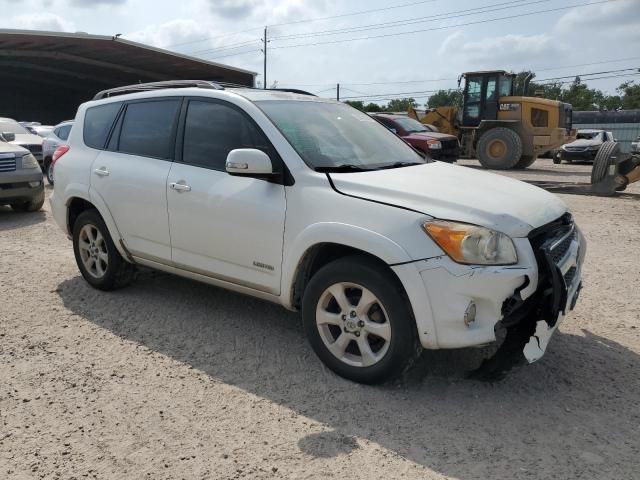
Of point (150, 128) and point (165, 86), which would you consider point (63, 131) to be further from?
point (150, 128)

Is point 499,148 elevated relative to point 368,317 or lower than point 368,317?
elevated

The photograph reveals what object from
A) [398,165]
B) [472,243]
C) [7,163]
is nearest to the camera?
[472,243]

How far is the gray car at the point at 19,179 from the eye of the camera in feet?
28.9

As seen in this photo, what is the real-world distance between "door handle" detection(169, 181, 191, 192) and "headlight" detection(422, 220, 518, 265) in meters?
1.88

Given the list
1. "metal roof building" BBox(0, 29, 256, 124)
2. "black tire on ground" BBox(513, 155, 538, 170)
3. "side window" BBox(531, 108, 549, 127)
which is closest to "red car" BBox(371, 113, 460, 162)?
"side window" BBox(531, 108, 549, 127)

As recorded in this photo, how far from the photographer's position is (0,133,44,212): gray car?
8.82 metres

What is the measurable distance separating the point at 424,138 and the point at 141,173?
37.6 ft

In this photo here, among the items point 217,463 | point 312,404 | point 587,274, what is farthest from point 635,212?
point 217,463

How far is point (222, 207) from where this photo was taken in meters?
3.87

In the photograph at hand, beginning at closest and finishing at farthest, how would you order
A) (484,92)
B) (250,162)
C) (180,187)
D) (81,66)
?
(250,162) → (180,187) → (484,92) → (81,66)

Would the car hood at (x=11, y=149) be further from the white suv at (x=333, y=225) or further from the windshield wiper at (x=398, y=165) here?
the windshield wiper at (x=398, y=165)

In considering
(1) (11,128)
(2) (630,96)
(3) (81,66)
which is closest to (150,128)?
(1) (11,128)

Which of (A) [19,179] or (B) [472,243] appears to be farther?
(A) [19,179]

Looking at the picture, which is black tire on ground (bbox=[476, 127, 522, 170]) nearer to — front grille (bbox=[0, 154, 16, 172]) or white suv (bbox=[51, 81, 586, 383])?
front grille (bbox=[0, 154, 16, 172])
